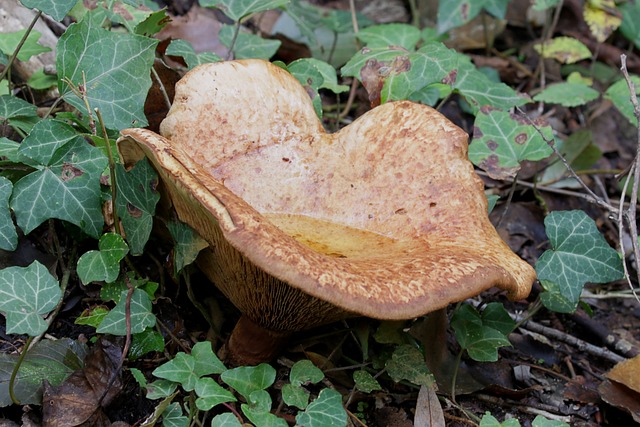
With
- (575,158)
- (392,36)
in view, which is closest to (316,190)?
(392,36)

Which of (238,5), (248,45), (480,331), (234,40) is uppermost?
(238,5)

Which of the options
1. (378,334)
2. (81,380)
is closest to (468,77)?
(378,334)

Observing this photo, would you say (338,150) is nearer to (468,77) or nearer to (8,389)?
(468,77)

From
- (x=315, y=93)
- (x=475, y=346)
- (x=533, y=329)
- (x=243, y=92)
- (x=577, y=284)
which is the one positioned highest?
(x=243, y=92)

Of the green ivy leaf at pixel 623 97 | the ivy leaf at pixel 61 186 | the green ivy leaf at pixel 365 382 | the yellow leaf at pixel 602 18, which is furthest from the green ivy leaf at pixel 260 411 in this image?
the yellow leaf at pixel 602 18

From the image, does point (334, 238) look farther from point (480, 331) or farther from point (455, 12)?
point (455, 12)

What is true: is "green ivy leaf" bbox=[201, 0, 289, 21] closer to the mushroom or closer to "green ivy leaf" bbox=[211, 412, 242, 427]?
the mushroom

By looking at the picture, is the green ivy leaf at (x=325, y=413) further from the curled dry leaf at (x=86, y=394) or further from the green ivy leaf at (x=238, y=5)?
the green ivy leaf at (x=238, y=5)
